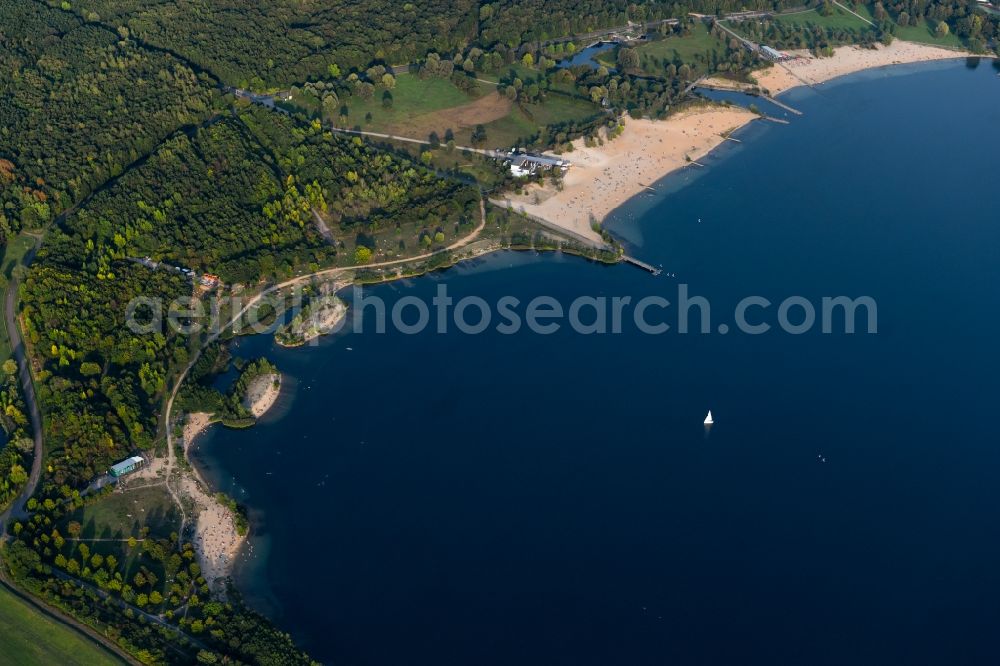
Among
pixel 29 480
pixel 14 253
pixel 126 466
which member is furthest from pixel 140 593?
pixel 14 253

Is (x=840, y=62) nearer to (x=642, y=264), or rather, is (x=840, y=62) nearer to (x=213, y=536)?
(x=642, y=264)

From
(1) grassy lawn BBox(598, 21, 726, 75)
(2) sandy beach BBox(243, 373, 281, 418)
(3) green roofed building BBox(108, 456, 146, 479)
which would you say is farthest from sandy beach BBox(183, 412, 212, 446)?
(1) grassy lawn BBox(598, 21, 726, 75)

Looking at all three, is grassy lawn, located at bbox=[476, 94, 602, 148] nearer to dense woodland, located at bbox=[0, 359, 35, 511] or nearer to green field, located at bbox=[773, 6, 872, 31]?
green field, located at bbox=[773, 6, 872, 31]

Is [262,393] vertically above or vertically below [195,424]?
above

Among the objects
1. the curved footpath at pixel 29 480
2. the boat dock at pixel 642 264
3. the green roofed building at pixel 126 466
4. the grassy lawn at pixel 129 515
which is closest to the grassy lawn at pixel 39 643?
the curved footpath at pixel 29 480

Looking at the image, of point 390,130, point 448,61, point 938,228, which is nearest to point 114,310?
point 390,130

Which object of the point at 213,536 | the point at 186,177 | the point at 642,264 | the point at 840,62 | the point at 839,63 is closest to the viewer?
the point at 213,536

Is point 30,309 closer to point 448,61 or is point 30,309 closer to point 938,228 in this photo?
point 448,61
